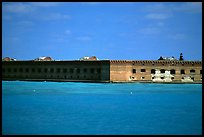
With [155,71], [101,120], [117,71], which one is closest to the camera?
[101,120]

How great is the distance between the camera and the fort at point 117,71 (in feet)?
144

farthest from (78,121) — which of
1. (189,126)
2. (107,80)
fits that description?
(107,80)

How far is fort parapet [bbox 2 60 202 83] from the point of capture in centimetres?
4378

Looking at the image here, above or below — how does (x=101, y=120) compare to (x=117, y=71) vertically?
below

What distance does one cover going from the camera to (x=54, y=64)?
153 feet

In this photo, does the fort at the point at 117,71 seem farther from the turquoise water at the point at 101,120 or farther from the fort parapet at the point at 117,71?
the turquoise water at the point at 101,120

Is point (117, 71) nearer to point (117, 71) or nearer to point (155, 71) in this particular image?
point (117, 71)

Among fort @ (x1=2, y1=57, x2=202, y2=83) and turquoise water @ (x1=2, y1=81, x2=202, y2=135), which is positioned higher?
fort @ (x1=2, y1=57, x2=202, y2=83)

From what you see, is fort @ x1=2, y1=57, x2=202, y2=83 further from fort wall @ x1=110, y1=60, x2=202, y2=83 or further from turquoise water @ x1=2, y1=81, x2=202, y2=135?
turquoise water @ x1=2, y1=81, x2=202, y2=135

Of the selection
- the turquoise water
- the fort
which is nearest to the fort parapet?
the fort

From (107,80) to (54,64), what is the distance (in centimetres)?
742

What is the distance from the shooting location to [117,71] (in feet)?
143

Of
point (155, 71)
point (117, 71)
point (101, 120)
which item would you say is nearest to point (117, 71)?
point (117, 71)

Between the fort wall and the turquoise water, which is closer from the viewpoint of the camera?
the turquoise water
